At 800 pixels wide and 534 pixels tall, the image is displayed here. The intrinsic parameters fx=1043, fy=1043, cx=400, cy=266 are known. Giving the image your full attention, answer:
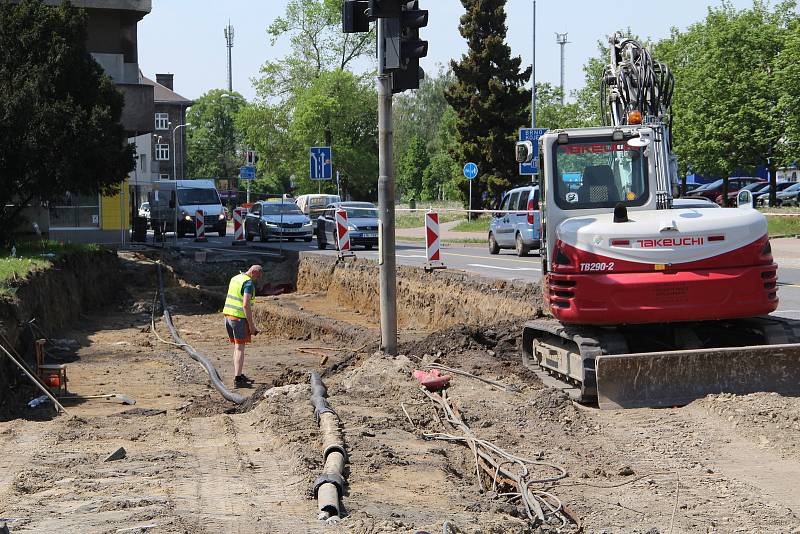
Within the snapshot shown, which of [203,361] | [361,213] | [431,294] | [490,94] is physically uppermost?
[490,94]

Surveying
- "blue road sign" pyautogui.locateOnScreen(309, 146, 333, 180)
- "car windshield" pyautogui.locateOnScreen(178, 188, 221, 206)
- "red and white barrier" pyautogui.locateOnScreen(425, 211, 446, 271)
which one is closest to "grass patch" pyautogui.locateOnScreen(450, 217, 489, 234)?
"car windshield" pyautogui.locateOnScreen(178, 188, 221, 206)

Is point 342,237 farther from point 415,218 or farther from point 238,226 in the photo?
point 415,218

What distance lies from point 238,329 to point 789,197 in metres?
40.3

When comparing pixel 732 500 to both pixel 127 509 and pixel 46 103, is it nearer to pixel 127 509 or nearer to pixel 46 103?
pixel 127 509

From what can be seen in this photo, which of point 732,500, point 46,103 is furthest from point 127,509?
point 46,103

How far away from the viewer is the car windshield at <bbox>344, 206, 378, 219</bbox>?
3459 centimetres

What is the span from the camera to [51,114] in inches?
941

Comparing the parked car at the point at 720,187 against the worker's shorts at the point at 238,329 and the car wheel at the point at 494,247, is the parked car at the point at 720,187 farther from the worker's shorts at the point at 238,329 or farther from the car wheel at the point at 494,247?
the worker's shorts at the point at 238,329

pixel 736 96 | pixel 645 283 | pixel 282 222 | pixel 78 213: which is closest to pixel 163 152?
pixel 282 222

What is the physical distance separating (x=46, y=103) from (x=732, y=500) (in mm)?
20937

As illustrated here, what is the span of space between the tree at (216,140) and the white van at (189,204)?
69.9 metres

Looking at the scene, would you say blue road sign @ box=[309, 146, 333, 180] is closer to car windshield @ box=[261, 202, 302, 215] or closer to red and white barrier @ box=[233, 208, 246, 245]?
red and white barrier @ box=[233, 208, 246, 245]

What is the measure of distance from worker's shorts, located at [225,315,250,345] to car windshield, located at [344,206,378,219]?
64.1 feet

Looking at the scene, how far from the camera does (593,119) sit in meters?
59.5
